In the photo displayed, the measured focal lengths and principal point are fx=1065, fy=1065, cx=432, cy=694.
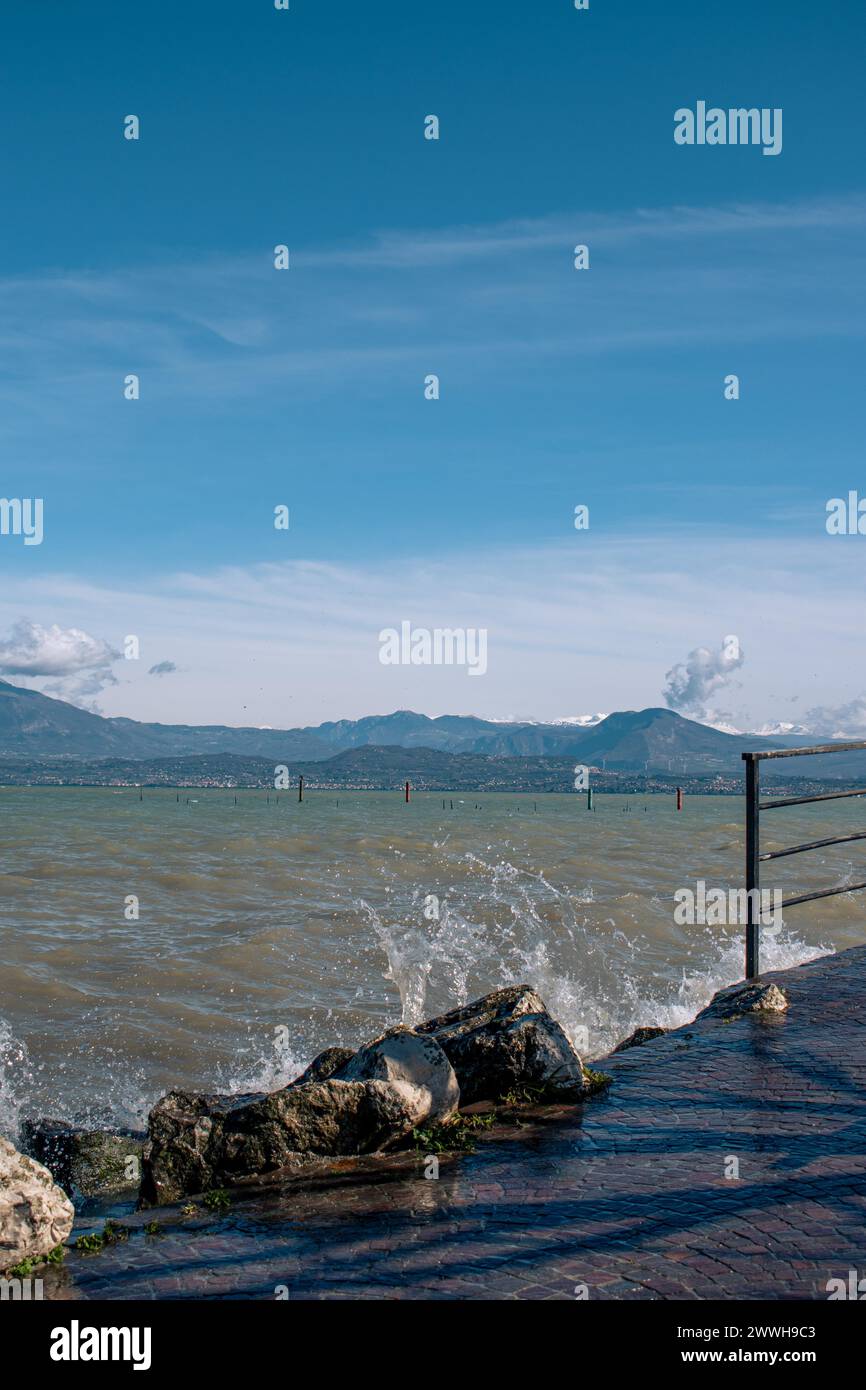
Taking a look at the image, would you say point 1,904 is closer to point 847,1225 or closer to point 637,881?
point 637,881

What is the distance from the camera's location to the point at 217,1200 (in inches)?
196

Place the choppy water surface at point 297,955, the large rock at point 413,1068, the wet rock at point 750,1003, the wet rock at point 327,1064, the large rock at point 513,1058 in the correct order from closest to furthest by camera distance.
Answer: the large rock at point 413,1068 → the large rock at point 513,1058 → the wet rock at point 327,1064 → the wet rock at point 750,1003 → the choppy water surface at point 297,955

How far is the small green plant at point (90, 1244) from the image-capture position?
15.0ft

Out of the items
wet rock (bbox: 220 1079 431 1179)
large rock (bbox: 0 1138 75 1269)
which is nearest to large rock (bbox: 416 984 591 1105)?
wet rock (bbox: 220 1079 431 1179)

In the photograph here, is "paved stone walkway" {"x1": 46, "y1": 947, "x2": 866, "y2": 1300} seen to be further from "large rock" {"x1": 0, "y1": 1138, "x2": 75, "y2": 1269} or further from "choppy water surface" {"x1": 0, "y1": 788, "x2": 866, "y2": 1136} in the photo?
"choppy water surface" {"x1": 0, "y1": 788, "x2": 866, "y2": 1136}

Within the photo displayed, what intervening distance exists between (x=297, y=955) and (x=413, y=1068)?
1092cm

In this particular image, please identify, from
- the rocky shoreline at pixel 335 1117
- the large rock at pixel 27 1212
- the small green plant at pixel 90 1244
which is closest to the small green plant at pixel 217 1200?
the rocky shoreline at pixel 335 1117

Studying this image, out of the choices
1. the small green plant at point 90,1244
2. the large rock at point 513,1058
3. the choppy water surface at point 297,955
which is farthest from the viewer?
the choppy water surface at point 297,955

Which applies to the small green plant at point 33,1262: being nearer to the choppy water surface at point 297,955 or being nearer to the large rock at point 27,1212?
the large rock at point 27,1212

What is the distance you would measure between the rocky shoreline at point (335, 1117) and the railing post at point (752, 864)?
8.30 feet

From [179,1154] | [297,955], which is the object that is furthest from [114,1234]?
[297,955]

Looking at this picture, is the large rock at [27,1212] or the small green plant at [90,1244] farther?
the small green plant at [90,1244]

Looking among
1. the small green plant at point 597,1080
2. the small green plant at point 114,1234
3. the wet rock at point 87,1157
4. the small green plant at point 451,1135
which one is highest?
the small green plant at point 597,1080
